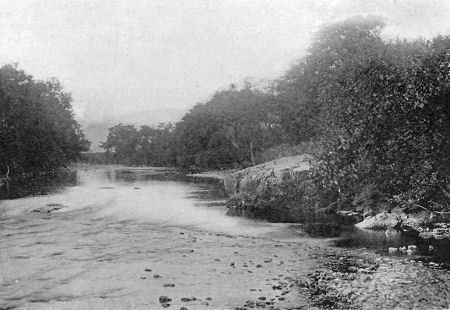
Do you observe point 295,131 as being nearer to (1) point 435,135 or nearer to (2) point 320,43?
(2) point 320,43

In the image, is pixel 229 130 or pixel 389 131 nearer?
pixel 389 131

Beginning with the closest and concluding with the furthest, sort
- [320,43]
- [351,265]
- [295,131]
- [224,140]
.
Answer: [351,265]
[320,43]
[295,131]
[224,140]

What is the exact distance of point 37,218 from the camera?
82.1 ft

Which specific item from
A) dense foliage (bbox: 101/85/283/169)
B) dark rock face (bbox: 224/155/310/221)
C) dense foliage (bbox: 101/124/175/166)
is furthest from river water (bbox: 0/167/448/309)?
dense foliage (bbox: 101/124/175/166)

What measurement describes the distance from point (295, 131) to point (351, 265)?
34.0m

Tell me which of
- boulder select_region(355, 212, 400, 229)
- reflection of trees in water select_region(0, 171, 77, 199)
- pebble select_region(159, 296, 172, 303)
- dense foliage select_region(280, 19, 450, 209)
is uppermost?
dense foliage select_region(280, 19, 450, 209)

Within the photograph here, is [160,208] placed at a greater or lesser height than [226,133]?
lesser

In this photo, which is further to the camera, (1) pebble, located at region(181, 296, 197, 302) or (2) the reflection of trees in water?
(2) the reflection of trees in water

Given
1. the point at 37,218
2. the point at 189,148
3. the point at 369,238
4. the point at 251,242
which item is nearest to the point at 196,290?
the point at 251,242

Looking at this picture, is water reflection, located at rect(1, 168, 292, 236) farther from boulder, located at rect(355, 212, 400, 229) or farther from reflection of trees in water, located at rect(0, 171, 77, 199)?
boulder, located at rect(355, 212, 400, 229)

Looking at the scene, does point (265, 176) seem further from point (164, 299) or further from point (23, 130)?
point (23, 130)

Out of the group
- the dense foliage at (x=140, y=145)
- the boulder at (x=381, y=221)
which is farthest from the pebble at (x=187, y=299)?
the dense foliage at (x=140, y=145)

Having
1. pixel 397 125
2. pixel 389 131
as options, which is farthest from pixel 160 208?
pixel 397 125

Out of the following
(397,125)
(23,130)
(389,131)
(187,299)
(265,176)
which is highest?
(23,130)
